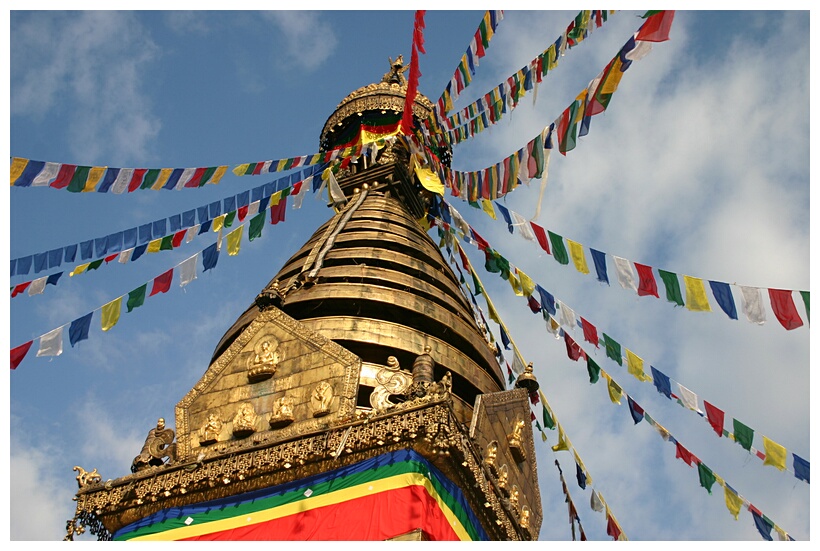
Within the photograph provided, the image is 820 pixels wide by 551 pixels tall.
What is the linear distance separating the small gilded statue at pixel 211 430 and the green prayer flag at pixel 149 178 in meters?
4.36

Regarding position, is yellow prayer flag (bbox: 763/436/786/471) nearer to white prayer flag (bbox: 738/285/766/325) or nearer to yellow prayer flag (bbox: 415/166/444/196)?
white prayer flag (bbox: 738/285/766/325)

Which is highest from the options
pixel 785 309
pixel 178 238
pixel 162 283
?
pixel 178 238

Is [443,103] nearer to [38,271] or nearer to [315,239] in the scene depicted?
[315,239]

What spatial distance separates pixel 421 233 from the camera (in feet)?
59.5

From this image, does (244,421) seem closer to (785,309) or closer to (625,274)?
(625,274)

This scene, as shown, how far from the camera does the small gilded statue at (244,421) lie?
37.3 ft

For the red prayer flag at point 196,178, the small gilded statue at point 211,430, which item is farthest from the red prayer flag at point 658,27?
the red prayer flag at point 196,178

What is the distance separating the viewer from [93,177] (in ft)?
44.1

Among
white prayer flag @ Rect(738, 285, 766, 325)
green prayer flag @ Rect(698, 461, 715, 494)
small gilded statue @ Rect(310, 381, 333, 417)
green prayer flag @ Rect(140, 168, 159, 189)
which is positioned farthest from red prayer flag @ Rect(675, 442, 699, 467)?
green prayer flag @ Rect(140, 168, 159, 189)

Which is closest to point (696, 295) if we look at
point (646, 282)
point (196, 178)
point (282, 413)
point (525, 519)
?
point (646, 282)

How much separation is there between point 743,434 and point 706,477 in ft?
4.36

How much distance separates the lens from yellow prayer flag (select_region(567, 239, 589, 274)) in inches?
487

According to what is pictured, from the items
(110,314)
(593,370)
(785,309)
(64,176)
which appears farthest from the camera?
(593,370)

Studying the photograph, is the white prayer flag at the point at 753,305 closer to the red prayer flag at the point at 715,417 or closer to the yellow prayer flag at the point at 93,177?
the red prayer flag at the point at 715,417
